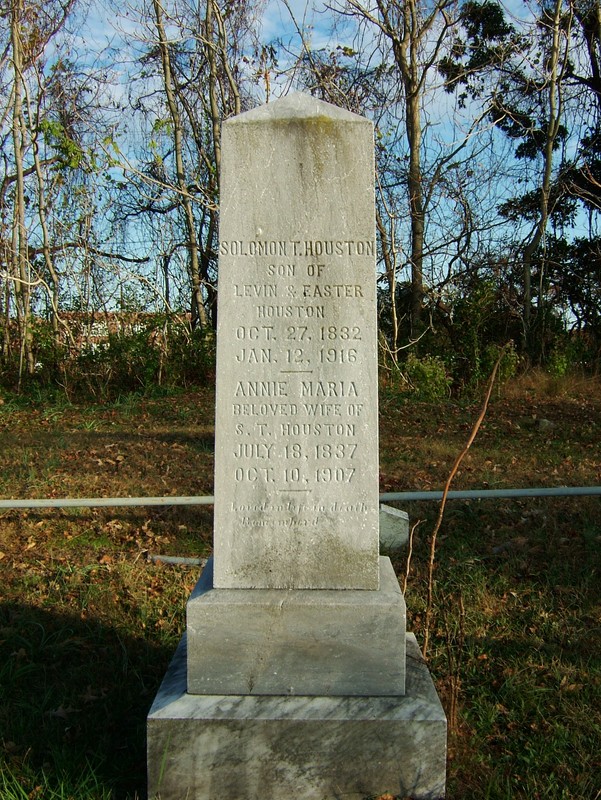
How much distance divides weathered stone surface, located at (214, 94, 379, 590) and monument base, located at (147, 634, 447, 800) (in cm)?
66

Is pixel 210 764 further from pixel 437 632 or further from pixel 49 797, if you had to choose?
pixel 437 632

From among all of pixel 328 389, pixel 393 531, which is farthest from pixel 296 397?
pixel 393 531

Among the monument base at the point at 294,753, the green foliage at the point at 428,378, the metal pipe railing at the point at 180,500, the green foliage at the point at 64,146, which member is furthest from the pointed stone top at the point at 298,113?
the green foliage at the point at 64,146

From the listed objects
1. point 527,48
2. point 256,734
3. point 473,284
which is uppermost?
point 527,48

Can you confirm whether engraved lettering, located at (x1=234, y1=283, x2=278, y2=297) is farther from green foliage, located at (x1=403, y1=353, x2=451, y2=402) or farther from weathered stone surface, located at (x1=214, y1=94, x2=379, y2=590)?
green foliage, located at (x1=403, y1=353, x2=451, y2=402)

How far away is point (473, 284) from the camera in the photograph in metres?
12.8

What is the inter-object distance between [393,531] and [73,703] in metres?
2.61

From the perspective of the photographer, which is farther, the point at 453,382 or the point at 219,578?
the point at 453,382

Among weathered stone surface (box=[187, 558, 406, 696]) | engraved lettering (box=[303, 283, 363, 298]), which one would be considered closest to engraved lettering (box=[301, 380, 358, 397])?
engraved lettering (box=[303, 283, 363, 298])

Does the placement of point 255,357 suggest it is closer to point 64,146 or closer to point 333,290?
point 333,290

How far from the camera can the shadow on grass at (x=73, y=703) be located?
106 inches

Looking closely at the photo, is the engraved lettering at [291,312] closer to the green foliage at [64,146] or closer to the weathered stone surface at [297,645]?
the weathered stone surface at [297,645]

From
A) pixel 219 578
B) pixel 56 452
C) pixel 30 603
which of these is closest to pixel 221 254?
pixel 219 578

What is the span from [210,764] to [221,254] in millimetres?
1833
